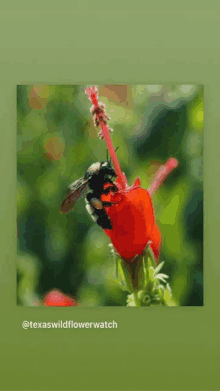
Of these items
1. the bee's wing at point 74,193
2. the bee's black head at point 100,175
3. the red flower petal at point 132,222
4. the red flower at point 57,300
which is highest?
the bee's black head at point 100,175

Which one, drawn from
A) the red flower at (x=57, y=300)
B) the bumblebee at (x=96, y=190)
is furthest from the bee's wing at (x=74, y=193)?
the red flower at (x=57, y=300)

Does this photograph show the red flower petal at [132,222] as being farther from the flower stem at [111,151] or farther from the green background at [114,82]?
the green background at [114,82]

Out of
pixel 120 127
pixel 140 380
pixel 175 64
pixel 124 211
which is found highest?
pixel 175 64

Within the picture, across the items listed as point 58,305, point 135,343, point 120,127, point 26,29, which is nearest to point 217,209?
point 120,127

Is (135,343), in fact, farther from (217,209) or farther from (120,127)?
(120,127)

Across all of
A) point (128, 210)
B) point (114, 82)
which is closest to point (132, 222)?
point (128, 210)

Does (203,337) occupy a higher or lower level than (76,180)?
lower

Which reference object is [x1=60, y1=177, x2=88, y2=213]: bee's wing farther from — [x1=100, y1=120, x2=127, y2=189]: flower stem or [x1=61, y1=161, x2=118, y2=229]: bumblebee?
[x1=100, y1=120, x2=127, y2=189]: flower stem
